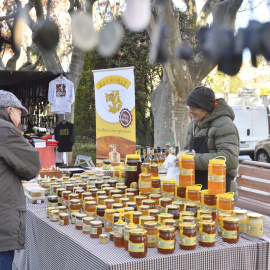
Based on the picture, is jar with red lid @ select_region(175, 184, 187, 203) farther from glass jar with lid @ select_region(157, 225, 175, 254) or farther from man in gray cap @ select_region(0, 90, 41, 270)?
man in gray cap @ select_region(0, 90, 41, 270)

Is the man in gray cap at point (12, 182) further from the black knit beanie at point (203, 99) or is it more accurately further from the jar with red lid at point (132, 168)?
the black knit beanie at point (203, 99)

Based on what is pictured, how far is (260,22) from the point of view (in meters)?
10.2

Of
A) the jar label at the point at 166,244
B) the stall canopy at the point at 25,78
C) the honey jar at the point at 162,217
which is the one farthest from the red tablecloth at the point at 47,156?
the jar label at the point at 166,244

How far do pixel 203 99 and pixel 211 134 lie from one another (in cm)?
30

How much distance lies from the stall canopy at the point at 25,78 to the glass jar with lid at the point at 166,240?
6394 millimetres

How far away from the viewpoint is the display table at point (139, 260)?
1953 millimetres

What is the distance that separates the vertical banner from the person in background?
3.47m

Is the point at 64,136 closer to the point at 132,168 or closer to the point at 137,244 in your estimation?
the point at 132,168

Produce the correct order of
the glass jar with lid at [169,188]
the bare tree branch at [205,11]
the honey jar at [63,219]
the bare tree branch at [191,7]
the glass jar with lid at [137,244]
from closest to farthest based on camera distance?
the glass jar with lid at [137,244] < the honey jar at [63,219] < the glass jar with lid at [169,188] < the bare tree branch at [205,11] < the bare tree branch at [191,7]

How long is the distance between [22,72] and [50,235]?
5890 mm

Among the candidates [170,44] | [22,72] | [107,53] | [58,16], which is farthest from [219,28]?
[58,16]

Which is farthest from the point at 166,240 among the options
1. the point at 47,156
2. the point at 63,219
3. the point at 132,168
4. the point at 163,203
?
the point at 47,156

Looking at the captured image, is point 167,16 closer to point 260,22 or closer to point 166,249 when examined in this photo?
point 260,22

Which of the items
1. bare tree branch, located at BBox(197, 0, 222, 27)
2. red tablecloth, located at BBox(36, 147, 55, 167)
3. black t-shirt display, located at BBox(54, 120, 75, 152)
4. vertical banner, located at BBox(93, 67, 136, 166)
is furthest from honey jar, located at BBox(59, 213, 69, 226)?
bare tree branch, located at BBox(197, 0, 222, 27)
